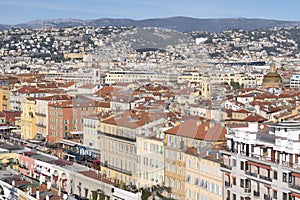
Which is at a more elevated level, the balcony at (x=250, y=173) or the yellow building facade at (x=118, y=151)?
the balcony at (x=250, y=173)

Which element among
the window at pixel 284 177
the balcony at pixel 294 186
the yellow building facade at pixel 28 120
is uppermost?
the window at pixel 284 177

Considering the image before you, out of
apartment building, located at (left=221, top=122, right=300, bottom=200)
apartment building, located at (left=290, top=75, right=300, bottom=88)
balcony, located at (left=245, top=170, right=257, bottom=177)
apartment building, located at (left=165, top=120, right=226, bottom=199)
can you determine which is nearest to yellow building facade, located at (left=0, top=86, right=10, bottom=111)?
apartment building, located at (left=165, top=120, right=226, bottom=199)

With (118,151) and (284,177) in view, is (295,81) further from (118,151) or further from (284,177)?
(284,177)

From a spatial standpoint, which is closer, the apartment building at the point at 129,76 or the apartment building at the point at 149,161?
the apartment building at the point at 149,161

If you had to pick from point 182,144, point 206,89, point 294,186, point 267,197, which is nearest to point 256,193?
point 267,197

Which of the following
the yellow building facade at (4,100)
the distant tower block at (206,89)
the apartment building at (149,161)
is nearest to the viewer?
the apartment building at (149,161)

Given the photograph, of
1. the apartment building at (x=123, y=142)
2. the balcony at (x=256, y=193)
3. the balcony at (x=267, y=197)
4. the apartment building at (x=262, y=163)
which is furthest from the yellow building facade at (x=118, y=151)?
the balcony at (x=267, y=197)

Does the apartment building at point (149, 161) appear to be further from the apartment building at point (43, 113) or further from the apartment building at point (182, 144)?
the apartment building at point (43, 113)

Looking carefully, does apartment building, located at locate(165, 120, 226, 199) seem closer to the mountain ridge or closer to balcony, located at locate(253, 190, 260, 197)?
balcony, located at locate(253, 190, 260, 197)
